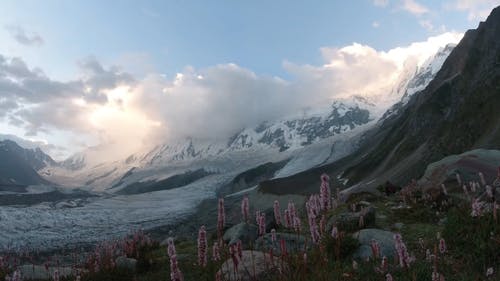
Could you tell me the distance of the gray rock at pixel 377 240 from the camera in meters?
10.3

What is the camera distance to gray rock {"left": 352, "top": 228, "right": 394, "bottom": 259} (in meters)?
10.3

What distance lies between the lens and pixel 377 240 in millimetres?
10977

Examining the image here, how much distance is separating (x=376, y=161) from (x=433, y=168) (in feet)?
392

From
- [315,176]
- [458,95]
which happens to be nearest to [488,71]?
[458,95]

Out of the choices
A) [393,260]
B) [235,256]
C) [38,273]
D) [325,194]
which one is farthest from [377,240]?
[38,273]

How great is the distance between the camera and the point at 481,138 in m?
79.4

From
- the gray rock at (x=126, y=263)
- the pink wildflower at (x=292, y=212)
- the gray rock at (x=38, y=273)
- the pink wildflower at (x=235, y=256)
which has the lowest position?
the gray rock at (x=38, y=273)

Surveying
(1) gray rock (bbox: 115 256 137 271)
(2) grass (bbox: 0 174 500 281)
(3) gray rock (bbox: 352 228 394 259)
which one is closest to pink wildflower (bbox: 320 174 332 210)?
(2) grass (bbox: 0 174 500 281)

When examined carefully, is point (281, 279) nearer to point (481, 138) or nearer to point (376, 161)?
point (481, 138)

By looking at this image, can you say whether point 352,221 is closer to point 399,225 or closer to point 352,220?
point 352,220

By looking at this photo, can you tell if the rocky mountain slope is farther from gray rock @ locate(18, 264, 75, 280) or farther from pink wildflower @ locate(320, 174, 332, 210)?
pink wildflower @ locate(320, 174, 332, 210)

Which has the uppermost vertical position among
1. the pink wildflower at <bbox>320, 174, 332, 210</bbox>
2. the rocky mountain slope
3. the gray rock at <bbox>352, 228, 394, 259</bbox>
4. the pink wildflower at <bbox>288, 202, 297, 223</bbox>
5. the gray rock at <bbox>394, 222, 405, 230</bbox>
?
the rocky mountain slope

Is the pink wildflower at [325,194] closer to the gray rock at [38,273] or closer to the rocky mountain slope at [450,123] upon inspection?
the gray rock at [38,273]

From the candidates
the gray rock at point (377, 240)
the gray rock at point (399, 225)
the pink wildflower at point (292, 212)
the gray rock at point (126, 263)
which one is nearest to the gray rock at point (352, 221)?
the gray rock at point (399, 225)
